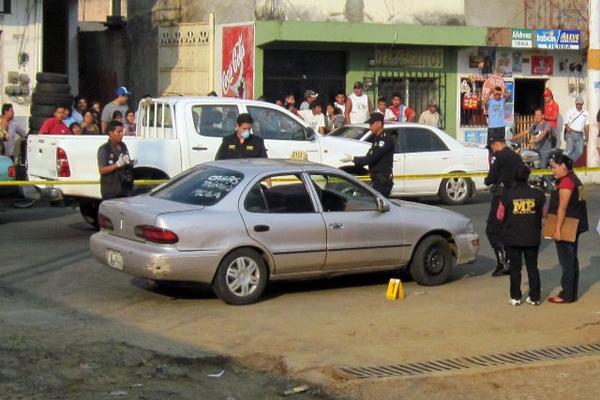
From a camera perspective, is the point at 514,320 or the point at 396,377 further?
the point at 514,320

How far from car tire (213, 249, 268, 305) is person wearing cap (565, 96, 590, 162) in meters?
14.3

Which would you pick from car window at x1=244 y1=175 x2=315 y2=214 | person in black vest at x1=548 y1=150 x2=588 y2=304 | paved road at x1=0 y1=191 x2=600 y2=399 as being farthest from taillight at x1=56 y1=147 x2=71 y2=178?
person in black vest at x1=548 y1=150 x2=588 y2=304

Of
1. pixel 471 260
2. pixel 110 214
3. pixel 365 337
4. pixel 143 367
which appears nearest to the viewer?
pixel 143 367

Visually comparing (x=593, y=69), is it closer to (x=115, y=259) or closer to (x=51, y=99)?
(x=51, y=99)

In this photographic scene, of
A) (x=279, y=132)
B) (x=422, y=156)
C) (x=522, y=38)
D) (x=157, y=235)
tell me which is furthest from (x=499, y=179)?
(x=522, y=38)

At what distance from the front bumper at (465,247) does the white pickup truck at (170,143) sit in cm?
521

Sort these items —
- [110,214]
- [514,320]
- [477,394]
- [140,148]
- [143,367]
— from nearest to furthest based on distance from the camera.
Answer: [477,394], [143,367], [514,320], [110,214], [140,148]

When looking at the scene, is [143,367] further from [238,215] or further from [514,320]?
[514,320]

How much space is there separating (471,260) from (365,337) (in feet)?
10.5

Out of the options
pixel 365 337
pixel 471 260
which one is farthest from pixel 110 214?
pixel 471 260

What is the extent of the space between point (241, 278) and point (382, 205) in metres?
1.86

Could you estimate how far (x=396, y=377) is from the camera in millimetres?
8742

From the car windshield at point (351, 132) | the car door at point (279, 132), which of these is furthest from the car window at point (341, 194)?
the car windshield at point (351, 132)

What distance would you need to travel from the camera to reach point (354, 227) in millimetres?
12172
